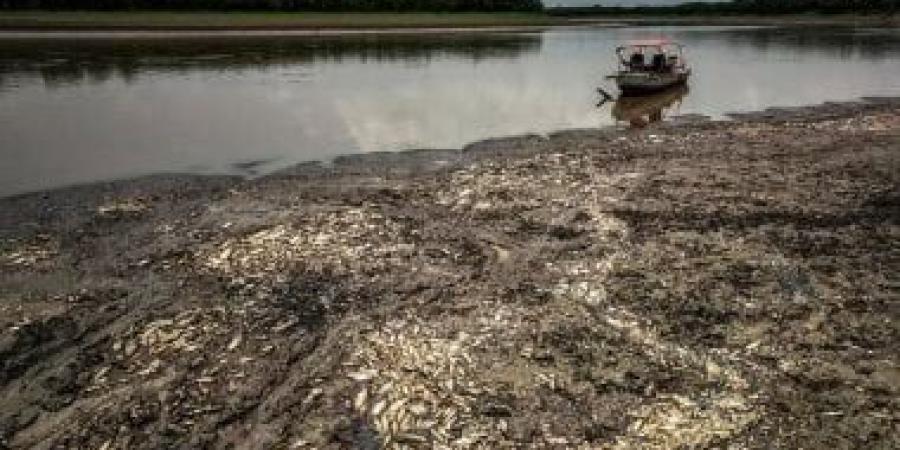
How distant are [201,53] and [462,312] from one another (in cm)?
6061

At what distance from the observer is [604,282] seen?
44.4ft

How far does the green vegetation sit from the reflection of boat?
6963cm

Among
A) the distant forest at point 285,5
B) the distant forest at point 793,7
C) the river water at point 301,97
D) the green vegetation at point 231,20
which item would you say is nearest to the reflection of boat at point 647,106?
the river water at point 301,97

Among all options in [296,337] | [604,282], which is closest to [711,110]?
[604,282]

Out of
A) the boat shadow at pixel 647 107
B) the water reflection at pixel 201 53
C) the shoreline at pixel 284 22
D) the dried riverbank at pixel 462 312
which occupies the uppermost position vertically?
the shoreline at pixel 284 22

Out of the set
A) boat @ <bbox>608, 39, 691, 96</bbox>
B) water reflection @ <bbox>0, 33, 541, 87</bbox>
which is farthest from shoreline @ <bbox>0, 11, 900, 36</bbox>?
boat @ <bbox>608, 39, 691, 96</bbox>

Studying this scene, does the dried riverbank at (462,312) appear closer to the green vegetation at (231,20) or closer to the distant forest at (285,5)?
the green vegetation at (231,20)

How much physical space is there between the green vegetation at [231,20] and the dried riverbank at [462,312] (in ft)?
258

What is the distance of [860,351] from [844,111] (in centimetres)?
2769

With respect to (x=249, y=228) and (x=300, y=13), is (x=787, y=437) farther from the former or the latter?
(x=300, y=13)

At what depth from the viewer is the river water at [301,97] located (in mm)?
27000

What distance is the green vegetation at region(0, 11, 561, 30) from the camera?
8906 centimetres

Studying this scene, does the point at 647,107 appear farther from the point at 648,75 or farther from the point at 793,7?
the point at 793,7

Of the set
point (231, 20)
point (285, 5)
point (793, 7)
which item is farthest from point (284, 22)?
point (793, 7)
